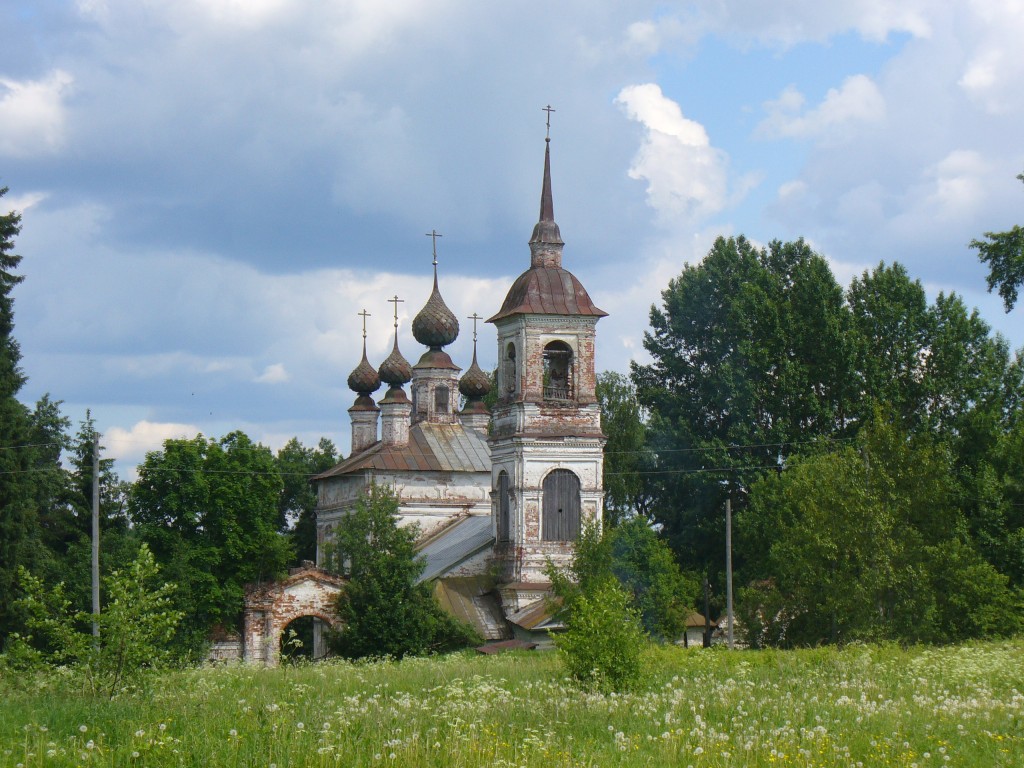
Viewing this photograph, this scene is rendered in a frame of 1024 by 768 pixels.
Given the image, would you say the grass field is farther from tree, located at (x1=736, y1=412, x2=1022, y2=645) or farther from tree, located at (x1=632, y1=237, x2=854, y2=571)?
tree, located at (x1=632, y1=237, x2=854, y2=571)

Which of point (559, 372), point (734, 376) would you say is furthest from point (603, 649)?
point (734, 376)

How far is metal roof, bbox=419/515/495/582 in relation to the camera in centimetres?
3881

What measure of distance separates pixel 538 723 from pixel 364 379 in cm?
4596

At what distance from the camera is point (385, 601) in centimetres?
3222

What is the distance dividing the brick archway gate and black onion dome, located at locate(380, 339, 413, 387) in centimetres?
1850

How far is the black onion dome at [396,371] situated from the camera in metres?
55.2

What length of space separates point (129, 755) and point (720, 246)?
1546 inches

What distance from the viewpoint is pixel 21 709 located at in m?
13.8

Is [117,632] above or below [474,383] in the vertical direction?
below

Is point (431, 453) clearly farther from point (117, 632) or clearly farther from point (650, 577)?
point (117, 632)

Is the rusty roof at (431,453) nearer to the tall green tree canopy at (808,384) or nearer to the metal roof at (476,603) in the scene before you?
the tall green tree canopy at (808,384)

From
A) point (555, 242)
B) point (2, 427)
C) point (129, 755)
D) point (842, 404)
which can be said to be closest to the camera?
point (129, 755)

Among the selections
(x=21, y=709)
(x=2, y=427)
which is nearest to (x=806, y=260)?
(x=2, y=427)

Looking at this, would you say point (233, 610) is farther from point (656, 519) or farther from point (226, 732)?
point (226, 732)
